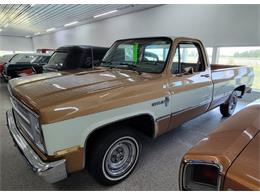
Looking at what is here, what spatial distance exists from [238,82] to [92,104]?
379 cm

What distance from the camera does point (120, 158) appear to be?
2564 mm

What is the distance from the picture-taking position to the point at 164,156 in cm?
316

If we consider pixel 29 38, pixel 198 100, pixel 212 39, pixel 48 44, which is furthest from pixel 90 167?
pixel 29 38

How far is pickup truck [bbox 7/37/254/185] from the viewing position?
190cm

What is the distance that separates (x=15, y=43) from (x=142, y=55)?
27.6 metres

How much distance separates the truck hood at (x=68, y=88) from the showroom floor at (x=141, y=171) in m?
1.10

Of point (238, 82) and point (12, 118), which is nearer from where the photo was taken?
point (12, 118)

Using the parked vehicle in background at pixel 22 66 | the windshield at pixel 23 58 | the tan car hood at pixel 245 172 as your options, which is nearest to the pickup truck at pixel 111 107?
the tan car hood at pixel 245 172

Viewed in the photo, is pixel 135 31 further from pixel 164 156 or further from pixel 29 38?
pixel 29 38

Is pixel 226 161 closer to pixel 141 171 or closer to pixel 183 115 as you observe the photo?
pixel 141 171

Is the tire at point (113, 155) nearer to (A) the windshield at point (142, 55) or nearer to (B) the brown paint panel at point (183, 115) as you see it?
(B) the brown paint panel at point (183, 115)

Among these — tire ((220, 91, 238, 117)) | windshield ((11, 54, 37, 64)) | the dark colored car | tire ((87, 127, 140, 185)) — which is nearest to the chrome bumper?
tire ((87, 127, 140, 185))

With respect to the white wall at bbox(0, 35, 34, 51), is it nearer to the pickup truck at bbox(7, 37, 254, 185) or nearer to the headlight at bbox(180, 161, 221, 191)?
the pickup truck at bbox(7, 37, 254, 185)

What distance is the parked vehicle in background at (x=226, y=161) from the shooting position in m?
1.13
